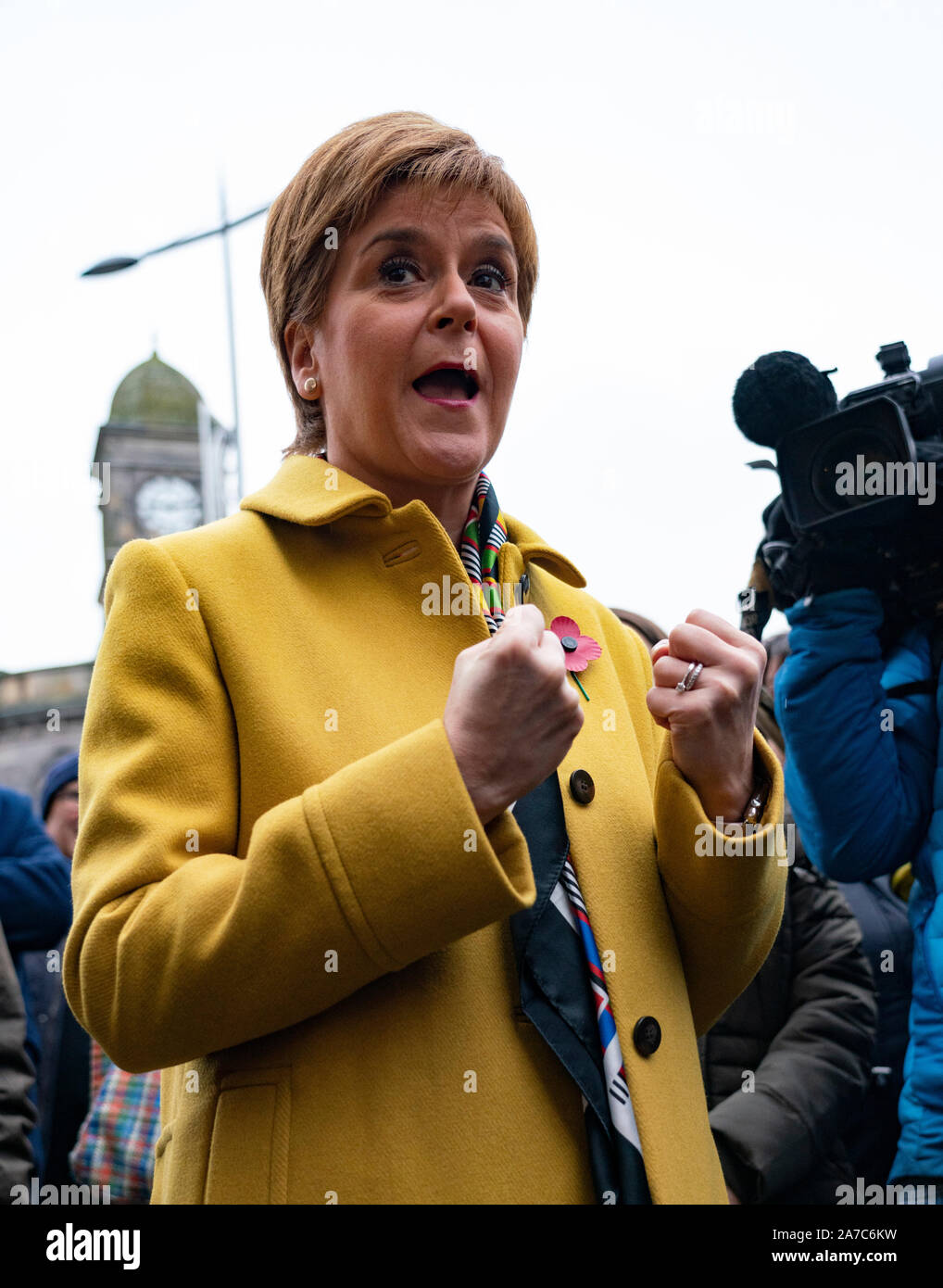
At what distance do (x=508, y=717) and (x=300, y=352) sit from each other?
95cm

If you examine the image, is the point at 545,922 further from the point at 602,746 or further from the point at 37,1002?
the point at 37,1002

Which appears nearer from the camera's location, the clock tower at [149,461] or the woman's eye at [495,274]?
the woman's eye at [495,274]

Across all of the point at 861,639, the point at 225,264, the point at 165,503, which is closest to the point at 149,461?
the point at 165,503

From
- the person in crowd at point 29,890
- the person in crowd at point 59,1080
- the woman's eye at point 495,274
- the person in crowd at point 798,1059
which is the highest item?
the woman's eye at point 495,274

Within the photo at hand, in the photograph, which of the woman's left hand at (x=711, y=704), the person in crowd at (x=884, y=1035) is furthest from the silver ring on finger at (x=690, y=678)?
the person in crowd at (x=884, y=1035)

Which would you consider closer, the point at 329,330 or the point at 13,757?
the point at 329,330

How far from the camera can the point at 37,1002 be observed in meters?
4.89

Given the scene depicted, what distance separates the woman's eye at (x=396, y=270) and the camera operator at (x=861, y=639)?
120 centimetres

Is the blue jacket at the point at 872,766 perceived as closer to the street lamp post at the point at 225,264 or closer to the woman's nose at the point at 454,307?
the woman's nose at the point at 454,307

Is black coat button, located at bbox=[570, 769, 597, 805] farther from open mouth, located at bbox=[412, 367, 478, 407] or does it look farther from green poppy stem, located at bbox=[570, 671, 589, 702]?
open mouth, located at bbox=[412, 367, 478, 407]

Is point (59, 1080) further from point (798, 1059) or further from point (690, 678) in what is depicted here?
point (690, 678)

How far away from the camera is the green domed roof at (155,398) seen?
42.5 metres
